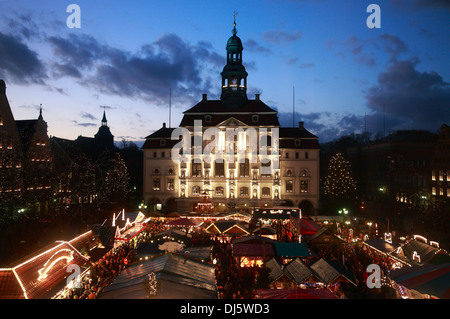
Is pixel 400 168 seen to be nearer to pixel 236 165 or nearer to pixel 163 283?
pixel 236 165

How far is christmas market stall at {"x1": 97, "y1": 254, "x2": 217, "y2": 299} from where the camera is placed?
36.0ft

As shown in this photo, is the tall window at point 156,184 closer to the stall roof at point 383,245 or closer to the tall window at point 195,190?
the tall window at point 195,190

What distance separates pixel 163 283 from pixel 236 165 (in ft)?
108

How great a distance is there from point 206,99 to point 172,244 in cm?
3362

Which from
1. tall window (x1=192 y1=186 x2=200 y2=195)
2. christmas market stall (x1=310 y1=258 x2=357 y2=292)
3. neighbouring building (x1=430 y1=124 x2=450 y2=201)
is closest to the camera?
christmas market stall (x1=310 y1=258 x2=357 y2=292)

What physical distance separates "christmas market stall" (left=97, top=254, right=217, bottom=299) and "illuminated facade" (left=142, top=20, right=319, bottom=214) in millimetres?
Answer: 28679

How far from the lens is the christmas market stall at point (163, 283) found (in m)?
11.0

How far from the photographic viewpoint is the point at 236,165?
143 ft

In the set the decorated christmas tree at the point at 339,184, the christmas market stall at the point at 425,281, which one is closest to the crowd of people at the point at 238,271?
the christmas market stall at the point at 425,281

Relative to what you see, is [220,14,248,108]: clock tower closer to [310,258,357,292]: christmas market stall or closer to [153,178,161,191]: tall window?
[153,178,161,191]: tall window

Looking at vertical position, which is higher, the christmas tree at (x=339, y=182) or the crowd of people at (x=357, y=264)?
the christmas tree at (x=339, y=182)

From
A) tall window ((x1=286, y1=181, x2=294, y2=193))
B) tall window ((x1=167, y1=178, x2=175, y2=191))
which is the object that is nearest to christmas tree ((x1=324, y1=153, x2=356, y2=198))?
tall window ((x1=286, y1=181, x2=294, y2=193))

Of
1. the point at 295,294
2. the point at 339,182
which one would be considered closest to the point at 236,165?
the point at 339,182

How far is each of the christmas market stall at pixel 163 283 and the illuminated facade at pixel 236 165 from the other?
28679 millimetres
